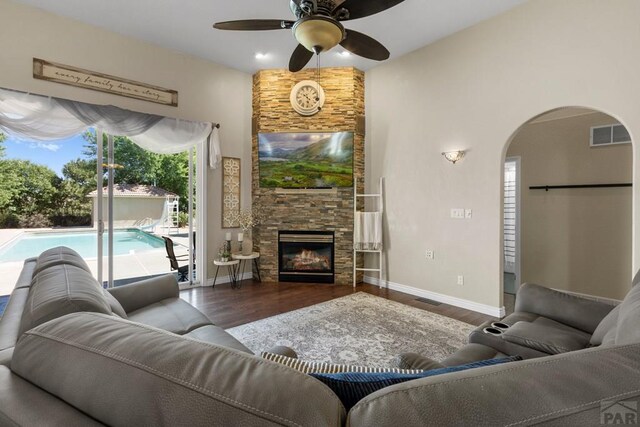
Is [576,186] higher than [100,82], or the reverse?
[100,82]

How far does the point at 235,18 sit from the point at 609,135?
5201mm

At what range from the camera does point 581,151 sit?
4535 mm

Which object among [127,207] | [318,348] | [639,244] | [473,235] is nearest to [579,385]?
[318,348]

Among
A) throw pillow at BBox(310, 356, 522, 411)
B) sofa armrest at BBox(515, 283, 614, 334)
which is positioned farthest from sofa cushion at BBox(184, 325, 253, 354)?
sofa armrest at BBox(515, 283, 614, 334)

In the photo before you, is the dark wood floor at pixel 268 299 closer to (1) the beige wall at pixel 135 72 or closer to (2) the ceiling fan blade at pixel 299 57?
(1) the beige wall at pixel 135 72

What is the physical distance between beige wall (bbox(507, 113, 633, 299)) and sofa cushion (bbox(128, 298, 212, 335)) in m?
4.77

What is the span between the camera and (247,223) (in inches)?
206

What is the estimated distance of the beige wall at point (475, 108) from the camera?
2986 millimetres

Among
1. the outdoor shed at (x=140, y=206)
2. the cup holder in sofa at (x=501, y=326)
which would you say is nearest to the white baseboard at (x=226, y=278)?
the outdoor shed at (x=140, y=206)

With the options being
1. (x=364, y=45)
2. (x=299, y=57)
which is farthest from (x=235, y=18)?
(x=364, y=45)

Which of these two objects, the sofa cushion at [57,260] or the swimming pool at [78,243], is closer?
the sofa cushion at [57,260]

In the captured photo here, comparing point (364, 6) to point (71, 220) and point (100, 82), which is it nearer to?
point (100, 82)

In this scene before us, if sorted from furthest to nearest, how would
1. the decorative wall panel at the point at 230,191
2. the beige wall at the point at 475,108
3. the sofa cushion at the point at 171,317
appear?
the decorative wall panel at the point at 230,191 < the beige wall at the point at 475,108 < the sofa cushion at the point at 171,317

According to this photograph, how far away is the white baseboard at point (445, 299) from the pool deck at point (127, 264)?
3.10 m
